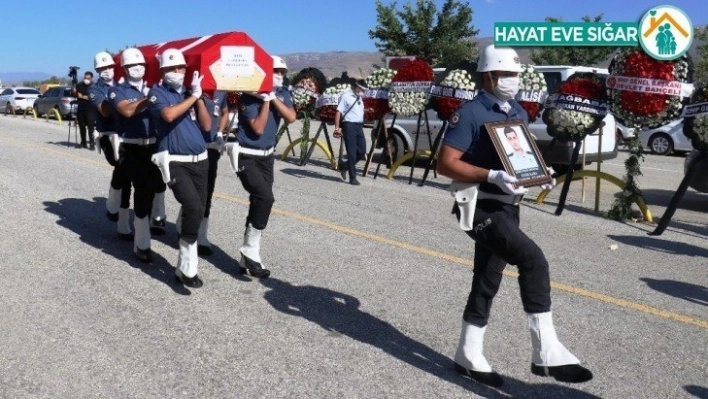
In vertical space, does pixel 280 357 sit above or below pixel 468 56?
below

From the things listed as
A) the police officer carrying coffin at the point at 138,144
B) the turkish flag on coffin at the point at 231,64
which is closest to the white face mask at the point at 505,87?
the turkish flag on coffin at the point at 231,64

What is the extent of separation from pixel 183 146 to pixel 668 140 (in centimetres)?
1812

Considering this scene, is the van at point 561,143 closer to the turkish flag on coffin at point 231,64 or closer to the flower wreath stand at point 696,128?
the flower wreath stand at point 696,128

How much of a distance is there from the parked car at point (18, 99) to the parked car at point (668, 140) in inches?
1226

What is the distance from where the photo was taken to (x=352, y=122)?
13203 mm

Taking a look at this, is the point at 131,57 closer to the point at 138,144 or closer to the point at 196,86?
the point at 138,144

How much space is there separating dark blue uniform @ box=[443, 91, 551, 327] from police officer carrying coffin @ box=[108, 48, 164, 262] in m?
3.50

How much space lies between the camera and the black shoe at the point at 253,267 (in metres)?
6.65

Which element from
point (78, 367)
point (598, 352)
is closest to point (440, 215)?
point (598, 352)

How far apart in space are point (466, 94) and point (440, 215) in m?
2.55

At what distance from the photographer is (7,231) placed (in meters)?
8.45

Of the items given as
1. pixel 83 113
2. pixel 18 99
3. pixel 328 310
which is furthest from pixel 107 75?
pixel 18 99

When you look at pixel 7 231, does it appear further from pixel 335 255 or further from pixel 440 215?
pixel 440 215

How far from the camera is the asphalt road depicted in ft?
14.9
